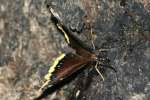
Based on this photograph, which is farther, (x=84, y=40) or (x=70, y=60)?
(x=84, y=40)

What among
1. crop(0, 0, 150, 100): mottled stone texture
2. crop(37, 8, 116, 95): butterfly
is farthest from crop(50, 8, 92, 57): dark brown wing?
crop(0, 0, 150, 100): mottled stone texture

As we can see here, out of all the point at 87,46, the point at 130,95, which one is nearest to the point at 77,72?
the point at 87,46

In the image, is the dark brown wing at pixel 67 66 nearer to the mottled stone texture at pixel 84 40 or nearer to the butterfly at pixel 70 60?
the butterfly at pixel 70 60

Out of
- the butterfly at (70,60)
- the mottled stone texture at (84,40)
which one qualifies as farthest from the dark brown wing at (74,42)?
the mottled stone texture at (84,40)

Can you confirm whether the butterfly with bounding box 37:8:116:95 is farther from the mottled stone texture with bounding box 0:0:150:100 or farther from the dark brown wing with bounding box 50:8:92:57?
the mottled stone texture with bounding box 0:0:150:100

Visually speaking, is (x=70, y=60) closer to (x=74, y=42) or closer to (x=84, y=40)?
(x=74, y=42)

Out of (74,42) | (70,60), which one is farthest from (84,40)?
(70,60)

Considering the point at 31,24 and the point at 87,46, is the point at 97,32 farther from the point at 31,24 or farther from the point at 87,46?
the point at 31,24
